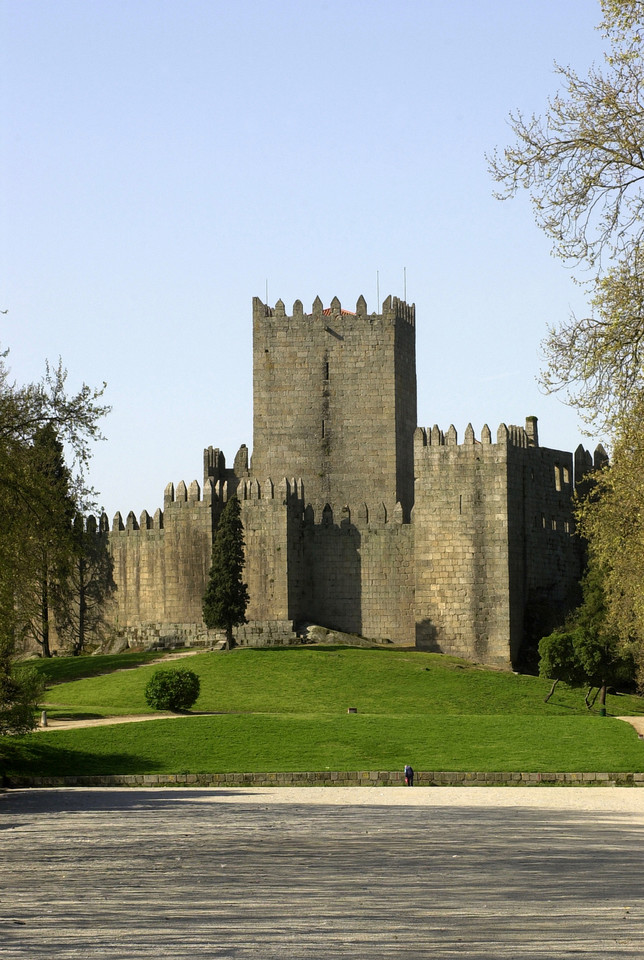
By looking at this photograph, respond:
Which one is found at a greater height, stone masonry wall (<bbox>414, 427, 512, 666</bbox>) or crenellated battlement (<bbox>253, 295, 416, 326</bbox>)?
crenellated battlement (<bbox>253, 295, 416, 326</bbox>)

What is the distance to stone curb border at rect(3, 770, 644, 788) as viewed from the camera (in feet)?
75.4

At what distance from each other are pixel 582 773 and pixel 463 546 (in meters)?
19.0

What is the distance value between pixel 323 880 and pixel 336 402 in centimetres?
4033

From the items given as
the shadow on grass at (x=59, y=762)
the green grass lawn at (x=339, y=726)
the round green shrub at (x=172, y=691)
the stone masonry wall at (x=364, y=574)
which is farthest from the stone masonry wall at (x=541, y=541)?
the shadow on grass at (x=59, y=762)

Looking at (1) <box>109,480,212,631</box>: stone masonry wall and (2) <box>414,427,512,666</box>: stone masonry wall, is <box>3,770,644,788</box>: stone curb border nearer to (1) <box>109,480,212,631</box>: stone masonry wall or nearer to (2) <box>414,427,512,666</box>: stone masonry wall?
(2) <box>414,427,512,666</box>: stone masonry wall

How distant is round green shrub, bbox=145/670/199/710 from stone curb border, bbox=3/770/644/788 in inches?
289

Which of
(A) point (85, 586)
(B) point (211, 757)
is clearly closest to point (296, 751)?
(B) point (211, 757)

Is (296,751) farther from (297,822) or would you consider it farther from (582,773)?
(297,822)

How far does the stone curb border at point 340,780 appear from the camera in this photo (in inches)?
904

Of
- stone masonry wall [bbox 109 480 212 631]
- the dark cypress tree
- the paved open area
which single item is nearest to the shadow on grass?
the paved open area

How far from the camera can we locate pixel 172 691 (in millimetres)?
31203

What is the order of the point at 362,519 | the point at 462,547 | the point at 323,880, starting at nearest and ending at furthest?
1. the point at 323,880
2. the point at 462,547
3. the point at 362,519

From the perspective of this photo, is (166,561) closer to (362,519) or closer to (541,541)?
(362,519)

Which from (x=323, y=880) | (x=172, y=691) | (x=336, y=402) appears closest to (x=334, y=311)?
(x=336, y=402)
